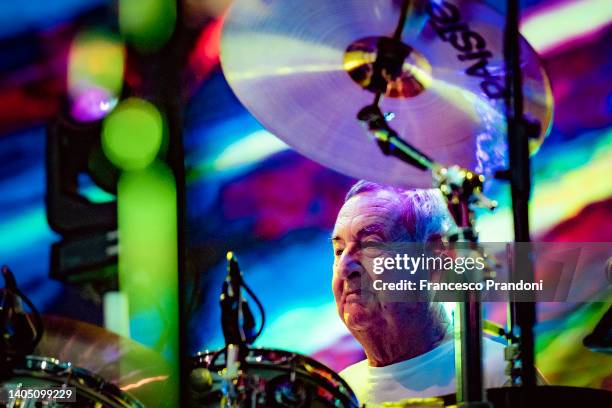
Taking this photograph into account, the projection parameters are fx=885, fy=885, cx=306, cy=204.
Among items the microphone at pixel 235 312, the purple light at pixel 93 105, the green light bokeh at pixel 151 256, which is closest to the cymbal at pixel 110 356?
the green light bokeh at pixel 151 256

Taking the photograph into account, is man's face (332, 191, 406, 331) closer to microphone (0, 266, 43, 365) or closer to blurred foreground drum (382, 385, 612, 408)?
blurred foreground drum (382, 385, 612, 408)

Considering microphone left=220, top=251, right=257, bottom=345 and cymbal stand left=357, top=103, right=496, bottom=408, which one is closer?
cymbal stand left=357, top=103, right=496, bottom=408

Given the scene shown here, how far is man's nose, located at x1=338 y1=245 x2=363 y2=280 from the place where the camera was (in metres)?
2.42

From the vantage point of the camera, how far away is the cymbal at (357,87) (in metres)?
2.26

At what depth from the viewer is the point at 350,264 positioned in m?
2.43

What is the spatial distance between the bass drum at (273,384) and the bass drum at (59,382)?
0.76 feet

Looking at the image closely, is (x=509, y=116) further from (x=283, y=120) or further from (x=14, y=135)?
(x=14, y=135)

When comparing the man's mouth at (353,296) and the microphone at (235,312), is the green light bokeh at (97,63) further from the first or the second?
the man's mouth at (353,296)

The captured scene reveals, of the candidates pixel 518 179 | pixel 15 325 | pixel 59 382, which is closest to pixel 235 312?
pixel 59 382

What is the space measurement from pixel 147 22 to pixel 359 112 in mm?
783

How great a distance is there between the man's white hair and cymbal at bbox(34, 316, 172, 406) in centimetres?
76

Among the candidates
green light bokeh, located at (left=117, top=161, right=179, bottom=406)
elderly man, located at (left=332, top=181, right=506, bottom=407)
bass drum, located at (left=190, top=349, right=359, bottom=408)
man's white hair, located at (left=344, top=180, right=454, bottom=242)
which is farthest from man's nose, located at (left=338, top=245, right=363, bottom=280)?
green light bokeh, located at (left=117, top=161, right=179, bottom=406)

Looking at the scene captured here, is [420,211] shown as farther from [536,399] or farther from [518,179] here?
[536,399]

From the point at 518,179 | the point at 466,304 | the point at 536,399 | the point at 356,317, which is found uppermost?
the point at 518,179
